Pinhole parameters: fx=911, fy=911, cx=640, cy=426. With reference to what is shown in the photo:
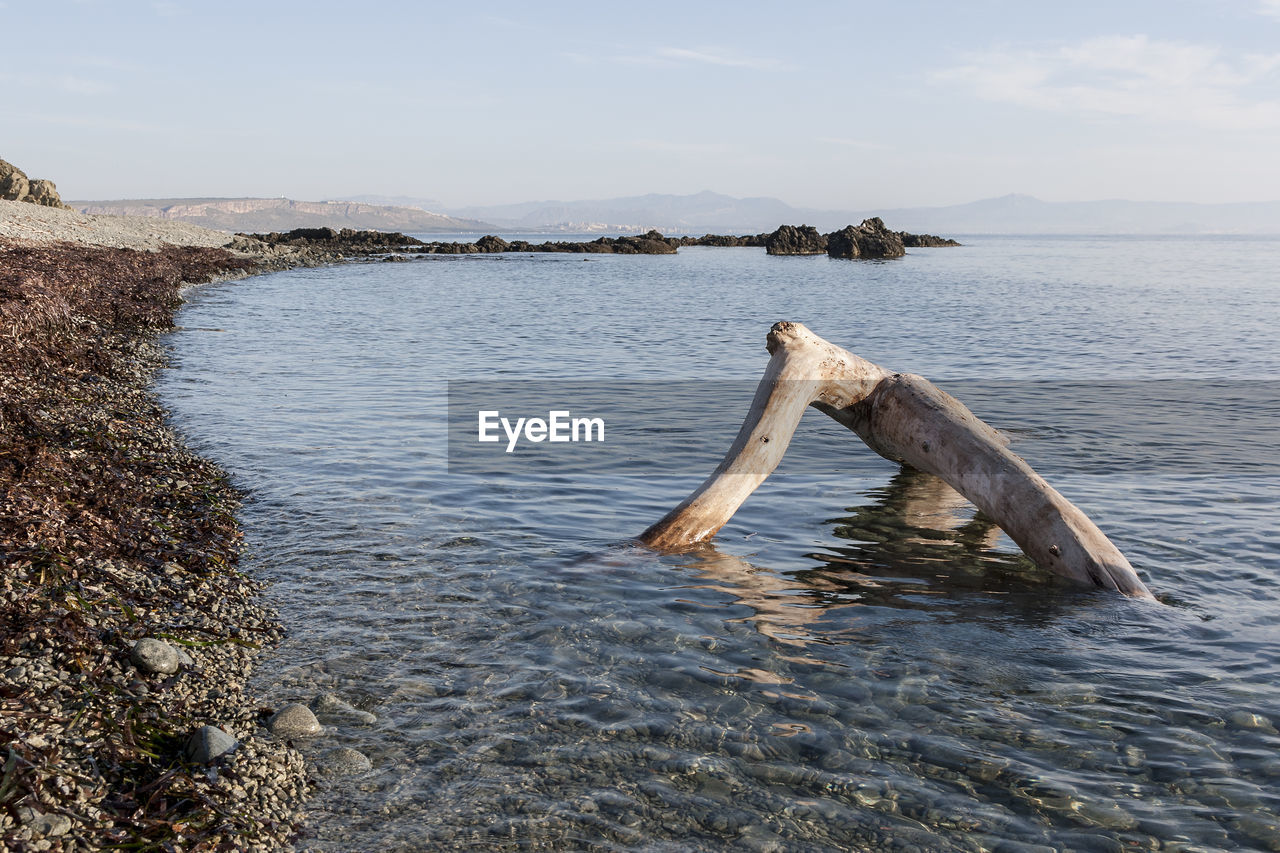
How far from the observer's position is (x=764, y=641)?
7.03 metres

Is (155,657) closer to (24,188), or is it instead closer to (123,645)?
(123,645)

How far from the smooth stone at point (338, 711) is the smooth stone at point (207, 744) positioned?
2.46 feet

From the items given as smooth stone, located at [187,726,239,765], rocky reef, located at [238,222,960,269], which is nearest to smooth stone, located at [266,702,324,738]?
smooth stone, located at [187,726,239,765]

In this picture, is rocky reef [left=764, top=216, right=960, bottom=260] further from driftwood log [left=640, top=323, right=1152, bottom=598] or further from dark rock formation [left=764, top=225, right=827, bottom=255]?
driftwood log [left=640, top=323, right=1152, bottom=598]

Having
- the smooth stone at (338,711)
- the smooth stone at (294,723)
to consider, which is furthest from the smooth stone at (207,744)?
the smooth stone at (338,711)

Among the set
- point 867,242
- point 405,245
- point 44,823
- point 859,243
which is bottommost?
point 44,823

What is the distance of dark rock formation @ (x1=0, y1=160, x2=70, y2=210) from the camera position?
217 feet

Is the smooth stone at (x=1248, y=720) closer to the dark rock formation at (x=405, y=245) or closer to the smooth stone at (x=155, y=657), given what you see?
the smooth stone at (x=155, y=657)

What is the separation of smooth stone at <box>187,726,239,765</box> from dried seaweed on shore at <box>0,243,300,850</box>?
86 mm

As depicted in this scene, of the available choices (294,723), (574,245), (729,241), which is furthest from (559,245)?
(294,723)

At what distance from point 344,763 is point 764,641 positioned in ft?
10.6

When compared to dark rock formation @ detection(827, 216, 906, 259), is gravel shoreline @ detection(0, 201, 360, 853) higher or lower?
lower

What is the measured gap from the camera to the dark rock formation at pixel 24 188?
6625 centimetres

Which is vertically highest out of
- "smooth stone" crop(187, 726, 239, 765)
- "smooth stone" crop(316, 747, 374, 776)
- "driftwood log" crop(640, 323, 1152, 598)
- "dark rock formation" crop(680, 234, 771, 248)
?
"dark rock formation" crop(680, 234, 771, 248)
